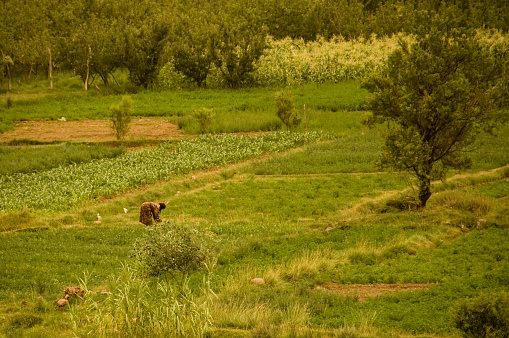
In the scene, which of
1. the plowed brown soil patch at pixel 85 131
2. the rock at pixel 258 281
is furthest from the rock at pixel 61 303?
the plowed brown soil patch at pixel 85 131

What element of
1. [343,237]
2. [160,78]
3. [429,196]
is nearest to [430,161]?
[429,196]

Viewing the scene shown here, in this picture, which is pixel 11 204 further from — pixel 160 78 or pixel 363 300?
pixel 160 78

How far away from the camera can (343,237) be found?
818 inches

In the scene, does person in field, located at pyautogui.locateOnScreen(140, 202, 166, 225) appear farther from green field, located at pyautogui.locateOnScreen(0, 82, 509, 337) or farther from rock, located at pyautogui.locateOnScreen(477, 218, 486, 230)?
rock, located at pyautogui.locateOnScreen(477, 218, 486, 230)

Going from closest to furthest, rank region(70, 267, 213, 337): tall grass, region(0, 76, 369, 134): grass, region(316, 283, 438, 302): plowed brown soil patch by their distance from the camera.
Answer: region(70, 267, 213, 337): tall grass < region(316, 283, 438, 302): plowed brown soil patch < region(0, 76, 369, 134): grass

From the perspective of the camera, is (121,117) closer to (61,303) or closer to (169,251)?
(61,303)

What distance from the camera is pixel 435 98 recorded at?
23094mm

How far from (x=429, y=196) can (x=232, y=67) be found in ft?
109

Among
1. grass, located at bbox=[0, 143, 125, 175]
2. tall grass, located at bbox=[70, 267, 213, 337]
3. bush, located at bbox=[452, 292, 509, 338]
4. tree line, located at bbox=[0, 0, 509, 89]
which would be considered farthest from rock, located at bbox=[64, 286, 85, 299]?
tree line, located at bbox=[0, 0, 509, 89]

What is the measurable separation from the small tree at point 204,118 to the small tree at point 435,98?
53.5 ft

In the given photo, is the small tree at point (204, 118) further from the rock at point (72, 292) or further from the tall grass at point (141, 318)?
the tall grass at point (141, 318)

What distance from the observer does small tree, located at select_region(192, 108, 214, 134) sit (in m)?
39.2

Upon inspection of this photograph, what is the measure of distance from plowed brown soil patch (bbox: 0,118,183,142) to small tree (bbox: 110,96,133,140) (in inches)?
22.7

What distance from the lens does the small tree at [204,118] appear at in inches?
1545
